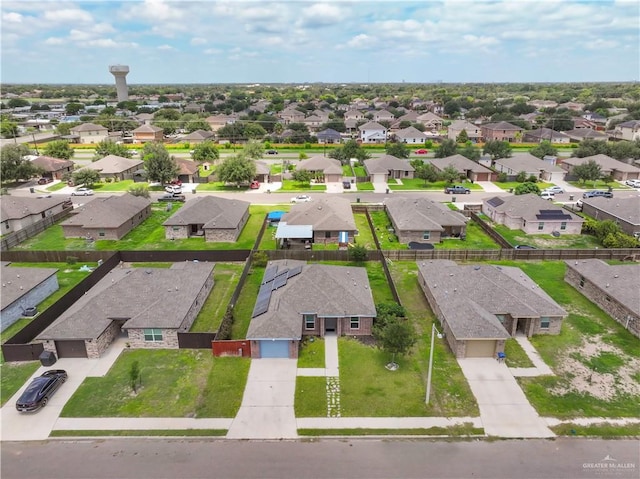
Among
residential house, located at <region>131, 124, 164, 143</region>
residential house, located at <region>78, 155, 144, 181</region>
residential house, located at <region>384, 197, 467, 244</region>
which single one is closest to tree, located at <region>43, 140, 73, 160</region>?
residential house, located at <region>78, 155, 144, 181</region>

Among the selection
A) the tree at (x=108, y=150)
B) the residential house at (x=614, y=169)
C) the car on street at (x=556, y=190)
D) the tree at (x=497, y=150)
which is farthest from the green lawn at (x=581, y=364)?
the tree at (x=108, y=150)

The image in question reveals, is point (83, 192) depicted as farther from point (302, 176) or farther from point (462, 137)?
point (462, 137)

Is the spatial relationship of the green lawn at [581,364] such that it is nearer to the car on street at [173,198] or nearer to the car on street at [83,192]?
the car on street at [173,198]

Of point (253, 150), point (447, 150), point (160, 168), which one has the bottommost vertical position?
point (160, 168)

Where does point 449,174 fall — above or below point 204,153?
below

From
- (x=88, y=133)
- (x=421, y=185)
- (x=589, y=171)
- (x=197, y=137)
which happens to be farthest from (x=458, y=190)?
(x=88, y=133)

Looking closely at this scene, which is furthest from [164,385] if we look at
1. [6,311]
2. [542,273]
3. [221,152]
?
[221,152]
